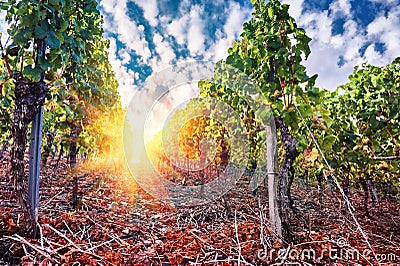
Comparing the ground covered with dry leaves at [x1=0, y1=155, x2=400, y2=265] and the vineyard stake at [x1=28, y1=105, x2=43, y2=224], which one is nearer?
the ground covered with dry leaves at [x1=0, y1=155, x2=400, y2=265]

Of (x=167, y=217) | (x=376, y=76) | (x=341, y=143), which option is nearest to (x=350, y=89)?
(x=376, y=76)

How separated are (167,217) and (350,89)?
192 inches

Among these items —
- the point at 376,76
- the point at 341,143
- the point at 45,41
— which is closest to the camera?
the point at 45,41

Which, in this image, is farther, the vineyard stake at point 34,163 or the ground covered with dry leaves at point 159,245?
the vineyard stake at point 34,163

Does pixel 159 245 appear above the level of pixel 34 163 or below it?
below

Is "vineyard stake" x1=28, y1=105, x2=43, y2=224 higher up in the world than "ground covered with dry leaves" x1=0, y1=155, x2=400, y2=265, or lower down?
higher up

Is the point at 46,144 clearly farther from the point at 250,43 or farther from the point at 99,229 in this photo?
the point at 250,43

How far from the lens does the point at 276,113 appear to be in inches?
133

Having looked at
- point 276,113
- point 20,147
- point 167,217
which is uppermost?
point 276,113

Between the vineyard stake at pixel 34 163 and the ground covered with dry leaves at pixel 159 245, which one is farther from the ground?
the vineyard stake at pixel 34 163

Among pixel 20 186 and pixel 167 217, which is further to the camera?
pixel 167 217

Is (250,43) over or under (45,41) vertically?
over

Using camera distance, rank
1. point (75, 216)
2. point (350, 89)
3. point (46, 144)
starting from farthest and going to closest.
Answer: point (46, 144), point (350, 89), point (75, 216)

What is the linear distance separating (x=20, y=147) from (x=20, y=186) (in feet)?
1.29
